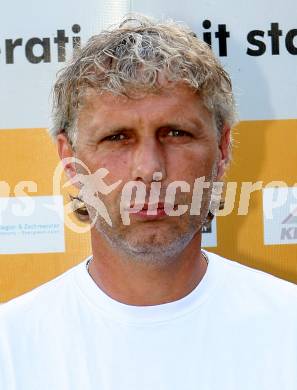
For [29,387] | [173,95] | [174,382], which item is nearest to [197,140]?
[173,95]

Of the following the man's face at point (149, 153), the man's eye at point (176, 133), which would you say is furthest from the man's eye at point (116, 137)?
the man's eye at point (176, 133)

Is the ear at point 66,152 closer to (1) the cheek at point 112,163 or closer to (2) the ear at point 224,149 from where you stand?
(1) the cheek at point 112,163

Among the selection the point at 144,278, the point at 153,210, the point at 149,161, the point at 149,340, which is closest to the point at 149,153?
the point at 149,161

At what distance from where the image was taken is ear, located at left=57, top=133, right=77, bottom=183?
1.80m

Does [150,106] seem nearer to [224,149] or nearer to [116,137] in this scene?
[116,137]

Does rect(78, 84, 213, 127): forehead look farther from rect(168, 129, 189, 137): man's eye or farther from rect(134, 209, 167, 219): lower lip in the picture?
rect(134, 209, 167, 219): lower lip

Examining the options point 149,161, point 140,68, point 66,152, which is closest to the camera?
point 149,161

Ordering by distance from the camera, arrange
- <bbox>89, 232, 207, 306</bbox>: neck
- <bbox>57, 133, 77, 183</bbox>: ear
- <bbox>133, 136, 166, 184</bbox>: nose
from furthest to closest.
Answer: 1. <bbox>57, 133, 77, 183</bbox>: ear
2. <bbox>89, 232, 207, 306</bbox>: neck
3. <bbox>133, 136, 166, 184</bbox>: nose

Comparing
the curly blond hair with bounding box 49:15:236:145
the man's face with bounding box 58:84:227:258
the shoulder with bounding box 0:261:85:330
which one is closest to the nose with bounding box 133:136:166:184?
the man's face with bounding box 58:84:227:258

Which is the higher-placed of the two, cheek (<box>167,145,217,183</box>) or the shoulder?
cheek (<box>167,145,217,183</box>)

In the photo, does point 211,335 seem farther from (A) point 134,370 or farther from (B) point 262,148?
(B) point 262,148

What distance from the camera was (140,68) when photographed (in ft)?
5.47

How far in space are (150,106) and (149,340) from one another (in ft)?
1.73

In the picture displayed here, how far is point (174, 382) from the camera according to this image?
1.55m
